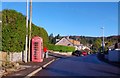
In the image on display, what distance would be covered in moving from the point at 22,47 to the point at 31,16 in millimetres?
3843

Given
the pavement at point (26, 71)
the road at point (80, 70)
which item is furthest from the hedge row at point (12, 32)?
the road at point (80, 70)

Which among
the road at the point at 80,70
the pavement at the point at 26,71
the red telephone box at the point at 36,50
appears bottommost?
the road at the point at 80,70

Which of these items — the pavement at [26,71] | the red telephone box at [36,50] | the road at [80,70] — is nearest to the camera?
the pavement at [26,71]

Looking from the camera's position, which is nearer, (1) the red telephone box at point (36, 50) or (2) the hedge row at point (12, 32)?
(2) the hedge row at point (12, 32)

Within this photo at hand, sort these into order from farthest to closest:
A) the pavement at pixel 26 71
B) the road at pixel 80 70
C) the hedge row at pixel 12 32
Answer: the hedge row at pixel 12 32
the road at pixel 80 70
the pavement at pixel 26 71

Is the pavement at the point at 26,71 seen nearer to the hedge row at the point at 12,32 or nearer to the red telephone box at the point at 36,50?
the hedge row at the point at 12,32

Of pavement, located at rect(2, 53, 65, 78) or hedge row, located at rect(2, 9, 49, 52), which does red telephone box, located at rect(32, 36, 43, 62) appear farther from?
pavement, located at rect(2, 53, 65, 78)

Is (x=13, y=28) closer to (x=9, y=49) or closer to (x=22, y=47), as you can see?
(x=9, y=49)

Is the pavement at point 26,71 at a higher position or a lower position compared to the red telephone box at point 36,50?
lower

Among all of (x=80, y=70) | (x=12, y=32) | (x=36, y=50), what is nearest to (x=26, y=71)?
(x=80, y=70)

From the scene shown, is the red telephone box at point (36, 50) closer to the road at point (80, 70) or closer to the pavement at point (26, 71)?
the pavement at point (26, 71)

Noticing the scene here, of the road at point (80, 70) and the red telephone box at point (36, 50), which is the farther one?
the red telephone box at point (36, 50)

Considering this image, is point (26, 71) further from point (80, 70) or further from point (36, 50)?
point (36, 50)

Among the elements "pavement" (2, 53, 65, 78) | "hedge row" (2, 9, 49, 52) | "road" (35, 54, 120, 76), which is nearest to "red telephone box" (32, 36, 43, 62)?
"hedge row" (2, 9, 49, 52)
